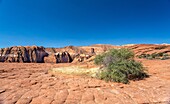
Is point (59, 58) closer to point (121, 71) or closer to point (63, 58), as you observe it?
point (63, 58)

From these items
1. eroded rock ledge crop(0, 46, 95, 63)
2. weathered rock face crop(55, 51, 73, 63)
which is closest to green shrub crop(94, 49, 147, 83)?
eroded rock ledge crop(0, 46, 95, 63)

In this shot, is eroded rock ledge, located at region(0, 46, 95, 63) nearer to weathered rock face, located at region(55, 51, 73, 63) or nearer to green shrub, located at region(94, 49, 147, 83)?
weathered rock face, located at region(55, 51, 73, 63)

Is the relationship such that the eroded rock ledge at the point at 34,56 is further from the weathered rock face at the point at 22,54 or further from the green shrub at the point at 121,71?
the green shrub at the point at 121,71

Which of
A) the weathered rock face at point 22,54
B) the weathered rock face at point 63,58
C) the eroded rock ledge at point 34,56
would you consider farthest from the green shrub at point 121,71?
the weathered rock face at point 22,54

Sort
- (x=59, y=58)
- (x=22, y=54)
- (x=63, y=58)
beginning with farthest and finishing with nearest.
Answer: (x=63, y=58) → (x=59, y=58) → (x=22, y=54)

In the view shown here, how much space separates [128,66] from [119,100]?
3.63 meters

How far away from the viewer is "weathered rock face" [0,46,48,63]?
123 feet

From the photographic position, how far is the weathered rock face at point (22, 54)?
37.4 m

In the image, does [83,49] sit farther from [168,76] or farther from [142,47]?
[168,76]

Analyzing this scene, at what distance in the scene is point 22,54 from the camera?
128 ft

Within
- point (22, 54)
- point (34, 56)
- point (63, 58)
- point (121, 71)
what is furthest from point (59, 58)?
point (121, 71)

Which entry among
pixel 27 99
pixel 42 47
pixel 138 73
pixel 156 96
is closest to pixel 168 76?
pixel 138 73

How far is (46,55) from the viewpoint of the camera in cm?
4181

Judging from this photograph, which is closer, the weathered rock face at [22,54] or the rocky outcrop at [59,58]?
the weathered rock face at [22,54]
